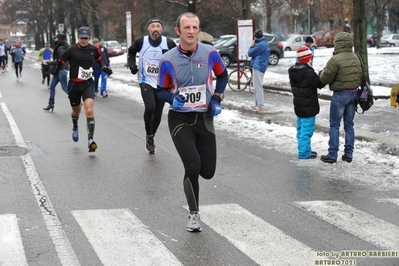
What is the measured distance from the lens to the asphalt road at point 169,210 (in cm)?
562

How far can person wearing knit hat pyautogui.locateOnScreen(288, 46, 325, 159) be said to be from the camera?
9.95 metres

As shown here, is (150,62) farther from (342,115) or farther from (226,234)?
(226,234)

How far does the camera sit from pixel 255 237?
607cm

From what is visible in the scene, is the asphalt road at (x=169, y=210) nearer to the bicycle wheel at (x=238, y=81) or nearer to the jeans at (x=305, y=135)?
the jeans at (x=305, y=135)

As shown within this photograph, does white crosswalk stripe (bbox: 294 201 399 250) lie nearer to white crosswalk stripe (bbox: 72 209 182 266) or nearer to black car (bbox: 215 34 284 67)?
white crosswalk stripe (bbox: 72 209 182 266)

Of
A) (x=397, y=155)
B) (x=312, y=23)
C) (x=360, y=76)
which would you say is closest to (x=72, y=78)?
(x=360, y=76)

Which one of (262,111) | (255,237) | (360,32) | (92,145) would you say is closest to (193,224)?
(255,237)

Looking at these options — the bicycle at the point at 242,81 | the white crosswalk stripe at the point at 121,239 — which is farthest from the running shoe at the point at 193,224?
the bicycle at the point at 242,81

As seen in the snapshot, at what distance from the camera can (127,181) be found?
8648 mm

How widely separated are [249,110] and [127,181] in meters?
8.63

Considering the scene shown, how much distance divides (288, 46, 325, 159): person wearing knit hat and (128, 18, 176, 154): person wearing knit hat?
1903mm

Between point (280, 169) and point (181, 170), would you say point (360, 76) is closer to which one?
point (280, 169)

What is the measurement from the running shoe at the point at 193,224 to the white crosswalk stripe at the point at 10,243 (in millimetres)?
1501

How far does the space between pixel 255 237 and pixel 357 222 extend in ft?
3.92
